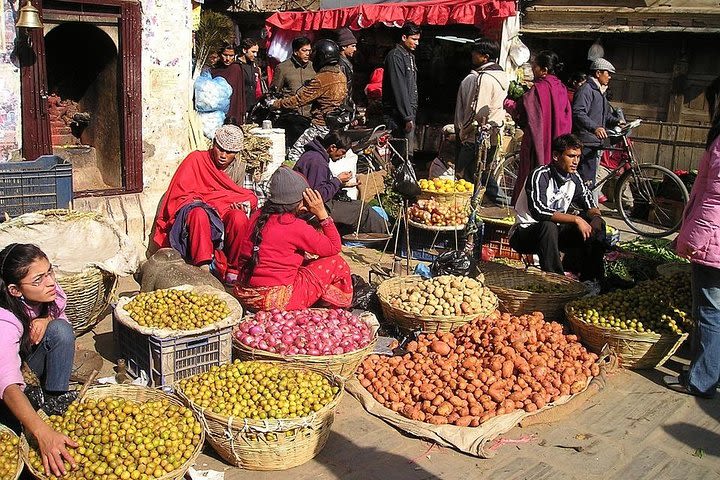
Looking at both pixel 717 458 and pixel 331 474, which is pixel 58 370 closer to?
pixel 331 474

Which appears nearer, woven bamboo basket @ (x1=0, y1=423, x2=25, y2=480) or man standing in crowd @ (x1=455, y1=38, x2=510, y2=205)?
woven bamboo basket @ (x1=0, y1=423, x2=25, y2=480)

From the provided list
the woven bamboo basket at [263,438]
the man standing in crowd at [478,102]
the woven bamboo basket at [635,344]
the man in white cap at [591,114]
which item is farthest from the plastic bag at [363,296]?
the man in white cap at [591,114]

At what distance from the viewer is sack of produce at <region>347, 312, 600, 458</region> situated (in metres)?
4.05

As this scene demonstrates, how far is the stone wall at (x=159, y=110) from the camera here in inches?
251

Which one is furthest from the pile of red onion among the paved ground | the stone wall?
the stone wall

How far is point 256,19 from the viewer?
15.1 metres

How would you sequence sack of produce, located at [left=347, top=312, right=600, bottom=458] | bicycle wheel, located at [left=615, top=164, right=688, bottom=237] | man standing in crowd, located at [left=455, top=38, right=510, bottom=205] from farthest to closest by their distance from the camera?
bicycle wheel, located at [left=615, top=164, right=688, bottom=237] → man standing in crowd, located at [left=455, top=38, right=510, bottom=205] → sack of produce, located at [left=347, top=312, right=600, bottom=458]

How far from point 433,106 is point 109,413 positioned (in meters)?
9.98

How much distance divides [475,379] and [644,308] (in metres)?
1.56

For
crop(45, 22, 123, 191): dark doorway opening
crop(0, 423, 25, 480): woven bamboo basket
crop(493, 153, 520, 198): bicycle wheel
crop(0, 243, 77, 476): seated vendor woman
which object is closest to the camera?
crop(0, 423, 25, 480): woven bamboo basket

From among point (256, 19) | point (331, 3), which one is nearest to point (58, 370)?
point (331, 3)

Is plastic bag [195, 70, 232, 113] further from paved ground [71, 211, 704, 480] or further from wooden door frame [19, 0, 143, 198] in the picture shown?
paved ground [71, 211, 704, 480]

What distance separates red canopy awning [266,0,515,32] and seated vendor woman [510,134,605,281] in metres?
4.68

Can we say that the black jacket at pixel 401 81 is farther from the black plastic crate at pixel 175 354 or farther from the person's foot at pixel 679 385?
the black plastic crate at pixel 175 354
